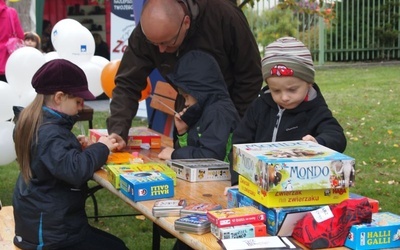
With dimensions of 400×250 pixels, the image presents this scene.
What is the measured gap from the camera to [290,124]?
302 centimetres

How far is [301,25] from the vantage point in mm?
18922

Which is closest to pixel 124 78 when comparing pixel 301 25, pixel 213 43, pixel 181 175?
pixel 213 43

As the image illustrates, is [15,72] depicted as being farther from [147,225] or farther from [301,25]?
[301,25]

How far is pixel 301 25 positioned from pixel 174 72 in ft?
50.9

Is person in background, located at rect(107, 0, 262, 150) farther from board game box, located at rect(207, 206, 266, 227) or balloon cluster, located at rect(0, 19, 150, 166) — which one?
board game box, located at rect(207, 206, 266, 227)

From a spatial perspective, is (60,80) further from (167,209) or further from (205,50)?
(167,209)

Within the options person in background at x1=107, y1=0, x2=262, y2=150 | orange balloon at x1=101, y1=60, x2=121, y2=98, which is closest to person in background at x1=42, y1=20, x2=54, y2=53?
orange balloon at x1=101, y1=60, x2=121, y2=98

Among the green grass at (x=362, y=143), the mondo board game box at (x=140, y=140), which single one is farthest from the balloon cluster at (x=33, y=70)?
the mondo board game box at (x=140, y=140)

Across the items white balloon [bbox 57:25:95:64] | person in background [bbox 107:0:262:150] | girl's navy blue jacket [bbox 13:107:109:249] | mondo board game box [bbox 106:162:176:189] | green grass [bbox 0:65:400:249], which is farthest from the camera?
white balloon [bbox 57:25:95:64]

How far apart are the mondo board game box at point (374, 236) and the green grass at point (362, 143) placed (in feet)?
11.1

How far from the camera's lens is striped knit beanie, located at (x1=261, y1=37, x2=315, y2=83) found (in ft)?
9.46

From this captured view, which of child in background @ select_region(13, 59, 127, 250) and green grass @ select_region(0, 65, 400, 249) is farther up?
child in background @ select_region(13, 59, 127, 250)

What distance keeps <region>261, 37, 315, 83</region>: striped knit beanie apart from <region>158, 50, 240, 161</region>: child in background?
653 millimetres

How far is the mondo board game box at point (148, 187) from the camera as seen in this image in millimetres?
2967
